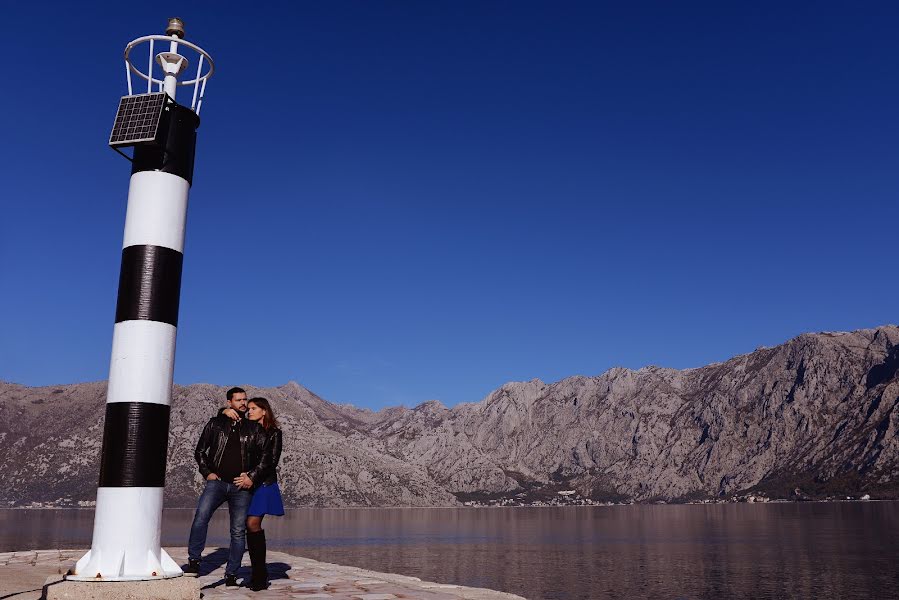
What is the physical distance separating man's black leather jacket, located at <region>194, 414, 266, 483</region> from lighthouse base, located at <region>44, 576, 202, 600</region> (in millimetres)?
2006

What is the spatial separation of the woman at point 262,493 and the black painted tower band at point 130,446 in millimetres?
1599

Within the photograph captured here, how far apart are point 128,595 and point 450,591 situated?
540 cm

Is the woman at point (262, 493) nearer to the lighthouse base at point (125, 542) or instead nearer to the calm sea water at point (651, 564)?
the lighthouse base at point (125, 542)

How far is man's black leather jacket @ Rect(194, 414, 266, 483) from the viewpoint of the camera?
42.1 ft

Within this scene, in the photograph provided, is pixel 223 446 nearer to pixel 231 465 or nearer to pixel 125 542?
pixel 231 465

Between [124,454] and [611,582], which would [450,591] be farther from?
[611,582]

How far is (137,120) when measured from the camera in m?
12.9

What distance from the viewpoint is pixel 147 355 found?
12281 millimetres

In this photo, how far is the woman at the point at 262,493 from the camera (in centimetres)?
1251

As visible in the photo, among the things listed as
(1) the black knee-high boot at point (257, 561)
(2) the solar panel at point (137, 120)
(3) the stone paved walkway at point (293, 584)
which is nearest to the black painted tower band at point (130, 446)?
(1) the black knee-high boot at point (257, 561)

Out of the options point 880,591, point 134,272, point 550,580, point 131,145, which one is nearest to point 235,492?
point 134,272

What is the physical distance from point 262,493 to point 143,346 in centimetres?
319

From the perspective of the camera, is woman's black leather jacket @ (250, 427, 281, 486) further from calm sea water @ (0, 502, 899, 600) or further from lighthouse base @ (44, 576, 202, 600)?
calm sea water @ (0, 502, 899, 600)

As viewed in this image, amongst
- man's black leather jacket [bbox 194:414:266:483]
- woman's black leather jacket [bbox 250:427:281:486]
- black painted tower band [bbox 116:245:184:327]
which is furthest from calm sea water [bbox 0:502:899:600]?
black painted tower band [bbox 116:245:184:327]
